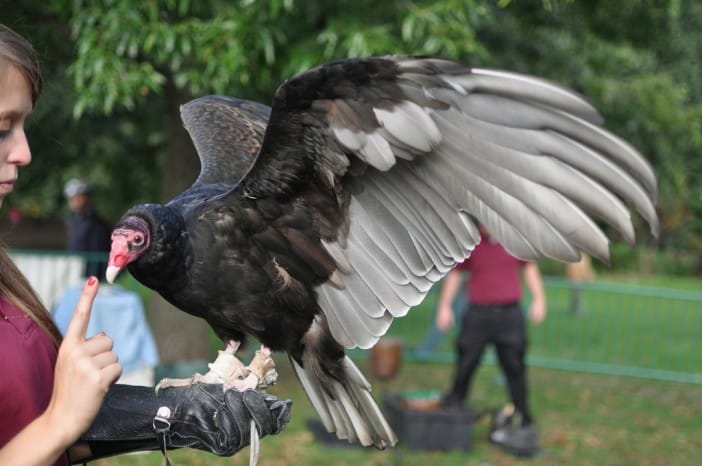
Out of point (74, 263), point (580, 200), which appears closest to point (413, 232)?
point (580, 200)

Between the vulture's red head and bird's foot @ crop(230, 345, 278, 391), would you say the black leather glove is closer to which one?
bird's foot @ crop(230, 345, 278, 391)

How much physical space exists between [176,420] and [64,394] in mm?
494

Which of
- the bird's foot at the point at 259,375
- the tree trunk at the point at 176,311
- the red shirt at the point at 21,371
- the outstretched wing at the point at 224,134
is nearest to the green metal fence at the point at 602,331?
the tree trunk at the point at 176,311

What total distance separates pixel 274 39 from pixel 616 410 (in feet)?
15.6

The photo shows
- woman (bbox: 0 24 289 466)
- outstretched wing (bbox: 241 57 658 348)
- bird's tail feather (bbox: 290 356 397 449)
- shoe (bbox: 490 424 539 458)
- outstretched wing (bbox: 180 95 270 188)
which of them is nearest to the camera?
woman (bbox: 0 24 289 466)

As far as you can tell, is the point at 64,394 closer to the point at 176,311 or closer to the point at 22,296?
Result: the point at 22,296

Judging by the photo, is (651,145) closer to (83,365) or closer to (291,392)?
(291,392)

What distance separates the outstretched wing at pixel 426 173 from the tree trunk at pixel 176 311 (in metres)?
5.59

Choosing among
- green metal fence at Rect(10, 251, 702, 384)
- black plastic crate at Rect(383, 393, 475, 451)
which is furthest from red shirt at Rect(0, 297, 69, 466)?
green metal fence at Rect(10, 251, 702, 384)

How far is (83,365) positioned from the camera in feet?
4.81

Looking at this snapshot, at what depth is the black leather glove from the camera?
189 cm

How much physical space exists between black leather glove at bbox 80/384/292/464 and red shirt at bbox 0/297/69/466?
5.9 inches

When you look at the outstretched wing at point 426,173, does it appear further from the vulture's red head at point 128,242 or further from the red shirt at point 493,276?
the red shirt at point 493,276

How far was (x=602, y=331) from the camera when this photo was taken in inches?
516
